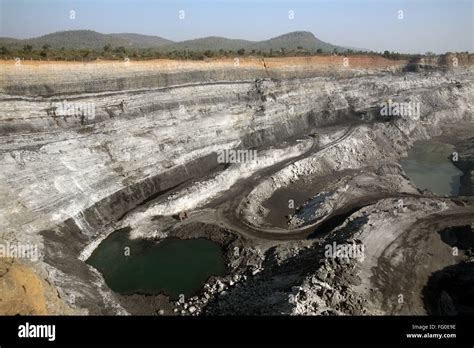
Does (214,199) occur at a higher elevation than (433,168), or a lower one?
higher

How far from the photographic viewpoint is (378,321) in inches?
495

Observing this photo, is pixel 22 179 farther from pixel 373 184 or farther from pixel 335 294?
pixel 373 184

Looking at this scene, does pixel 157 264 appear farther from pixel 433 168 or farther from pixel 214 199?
pixel 433 168

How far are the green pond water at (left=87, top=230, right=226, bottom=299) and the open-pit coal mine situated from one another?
0.12 metres

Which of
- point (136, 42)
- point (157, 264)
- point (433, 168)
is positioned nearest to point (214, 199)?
point (157, 264)

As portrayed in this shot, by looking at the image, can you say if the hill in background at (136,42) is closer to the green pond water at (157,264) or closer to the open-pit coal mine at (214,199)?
the open-pit coal mine at (214,199)

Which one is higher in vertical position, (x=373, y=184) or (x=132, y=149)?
(x=132, y=149)

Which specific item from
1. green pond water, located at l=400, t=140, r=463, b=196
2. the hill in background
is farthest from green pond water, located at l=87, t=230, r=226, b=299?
the hill in background

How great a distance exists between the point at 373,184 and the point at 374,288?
17.2m

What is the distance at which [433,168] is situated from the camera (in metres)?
46.3

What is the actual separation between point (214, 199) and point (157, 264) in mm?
9198

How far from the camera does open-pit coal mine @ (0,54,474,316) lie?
22.3m

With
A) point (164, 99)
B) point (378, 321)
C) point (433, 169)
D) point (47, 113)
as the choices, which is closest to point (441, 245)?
point (378, 321)

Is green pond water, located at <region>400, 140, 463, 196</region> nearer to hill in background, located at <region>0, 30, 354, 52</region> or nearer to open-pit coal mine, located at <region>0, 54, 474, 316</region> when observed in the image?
open-pit coal mine, located at <region>0, 54, 474, 316</region>
